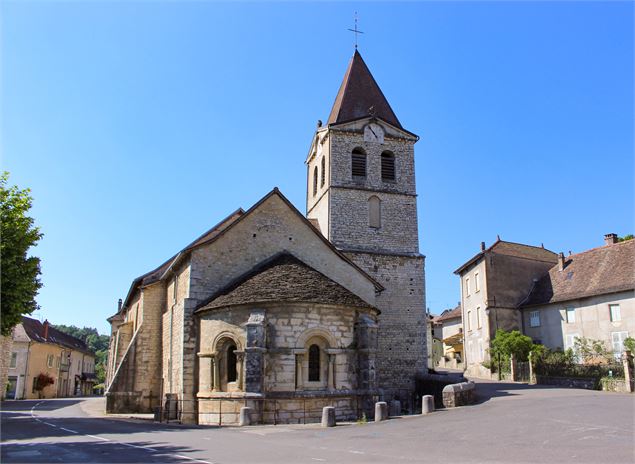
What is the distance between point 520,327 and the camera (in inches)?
1544

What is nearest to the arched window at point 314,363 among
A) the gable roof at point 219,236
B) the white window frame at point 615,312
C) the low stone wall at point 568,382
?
the gable roof at point 219,236

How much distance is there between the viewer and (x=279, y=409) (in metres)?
17.9

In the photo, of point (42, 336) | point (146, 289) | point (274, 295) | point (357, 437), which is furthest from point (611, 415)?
point (42, 336)

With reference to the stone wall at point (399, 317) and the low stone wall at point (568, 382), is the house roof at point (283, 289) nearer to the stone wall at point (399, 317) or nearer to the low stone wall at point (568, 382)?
the stone wall at point (399, 317)

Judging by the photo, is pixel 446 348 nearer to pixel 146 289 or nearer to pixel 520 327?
pixel 520 327

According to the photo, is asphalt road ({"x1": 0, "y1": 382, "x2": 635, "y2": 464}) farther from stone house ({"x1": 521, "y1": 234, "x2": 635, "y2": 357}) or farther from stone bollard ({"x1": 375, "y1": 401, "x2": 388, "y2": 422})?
stone house ({"x1": 521, "y1": 234, "x2": 635, "y2": 357})

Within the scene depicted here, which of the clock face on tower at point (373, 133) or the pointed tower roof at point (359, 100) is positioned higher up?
the pointed tower roof at point (359, 100)

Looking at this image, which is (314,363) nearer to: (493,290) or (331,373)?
(331,373)

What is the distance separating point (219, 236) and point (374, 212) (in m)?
11.2

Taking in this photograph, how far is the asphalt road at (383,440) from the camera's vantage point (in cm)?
1013

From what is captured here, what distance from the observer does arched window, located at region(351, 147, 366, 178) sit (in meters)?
31.0

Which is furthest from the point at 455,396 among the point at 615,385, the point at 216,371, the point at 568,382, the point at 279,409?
the point at 568,382

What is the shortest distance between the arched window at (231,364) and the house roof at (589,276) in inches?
914

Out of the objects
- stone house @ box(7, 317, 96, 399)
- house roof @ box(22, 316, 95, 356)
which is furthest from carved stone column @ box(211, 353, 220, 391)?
house roof @ box(22, 316, 95, 356)
